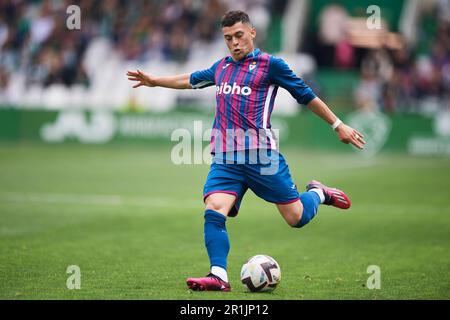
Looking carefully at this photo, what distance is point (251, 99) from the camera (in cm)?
745

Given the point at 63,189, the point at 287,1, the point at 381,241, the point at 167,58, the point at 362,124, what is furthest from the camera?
the point at 287,1

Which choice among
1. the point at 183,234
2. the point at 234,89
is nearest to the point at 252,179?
the point at 234,89

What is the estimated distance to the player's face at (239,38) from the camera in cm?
740

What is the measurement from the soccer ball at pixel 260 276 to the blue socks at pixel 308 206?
820mm

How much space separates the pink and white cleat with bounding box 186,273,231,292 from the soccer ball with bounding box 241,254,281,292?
0.20m

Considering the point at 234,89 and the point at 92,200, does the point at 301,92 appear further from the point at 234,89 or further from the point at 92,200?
the point at 92,200

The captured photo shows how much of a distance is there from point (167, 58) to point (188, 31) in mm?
1334

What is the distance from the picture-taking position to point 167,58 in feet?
89.0

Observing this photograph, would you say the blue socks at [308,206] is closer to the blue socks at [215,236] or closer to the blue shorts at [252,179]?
the blue shorts at [252,179]

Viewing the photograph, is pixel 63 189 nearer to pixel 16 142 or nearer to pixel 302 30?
pixel 16 142

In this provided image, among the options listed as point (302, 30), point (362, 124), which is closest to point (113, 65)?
point (302, 30)

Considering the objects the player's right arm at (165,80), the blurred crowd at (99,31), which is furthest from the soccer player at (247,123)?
the blurred crowd at (99,31)

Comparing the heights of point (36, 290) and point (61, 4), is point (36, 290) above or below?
below

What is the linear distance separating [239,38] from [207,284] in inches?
88.0
